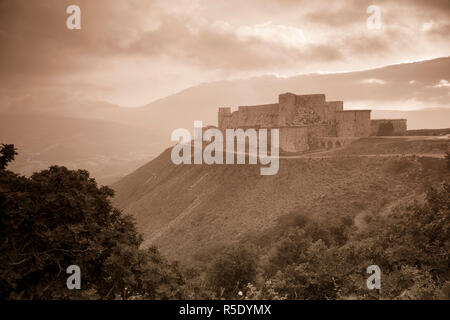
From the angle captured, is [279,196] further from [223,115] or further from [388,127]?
[223,115]

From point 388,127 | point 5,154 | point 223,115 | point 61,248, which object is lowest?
point 61,248

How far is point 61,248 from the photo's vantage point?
13.1 meters

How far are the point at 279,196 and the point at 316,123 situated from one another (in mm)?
22133

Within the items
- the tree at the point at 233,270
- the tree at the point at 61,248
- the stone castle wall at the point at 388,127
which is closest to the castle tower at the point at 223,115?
the stone castle wall at the point at 388,127

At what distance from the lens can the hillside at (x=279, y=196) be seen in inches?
1277

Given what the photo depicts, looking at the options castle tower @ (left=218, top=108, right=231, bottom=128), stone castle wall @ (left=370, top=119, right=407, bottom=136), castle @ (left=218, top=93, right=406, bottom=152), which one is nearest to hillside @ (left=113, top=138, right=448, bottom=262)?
stone castle wall @ (left=370, top=119, right=407, bottom=136)

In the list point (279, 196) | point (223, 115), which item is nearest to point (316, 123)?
point (279, 196)

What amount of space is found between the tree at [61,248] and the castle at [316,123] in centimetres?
4162

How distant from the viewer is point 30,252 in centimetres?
1214

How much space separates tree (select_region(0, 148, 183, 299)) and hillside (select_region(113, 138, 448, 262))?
17.6 m

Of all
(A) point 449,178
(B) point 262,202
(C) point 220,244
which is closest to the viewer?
(A) point 449,178
